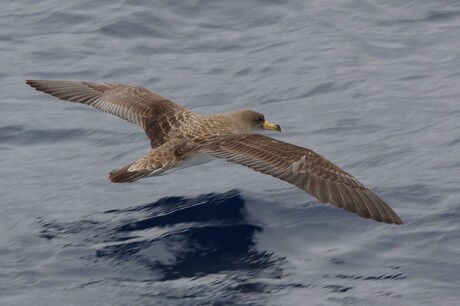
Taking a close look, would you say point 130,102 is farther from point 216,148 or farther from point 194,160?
point 216,148

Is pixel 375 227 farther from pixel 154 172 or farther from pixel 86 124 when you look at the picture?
pixel 86 124

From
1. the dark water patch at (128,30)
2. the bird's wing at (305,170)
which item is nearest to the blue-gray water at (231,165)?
the dark water patch at (128,30)

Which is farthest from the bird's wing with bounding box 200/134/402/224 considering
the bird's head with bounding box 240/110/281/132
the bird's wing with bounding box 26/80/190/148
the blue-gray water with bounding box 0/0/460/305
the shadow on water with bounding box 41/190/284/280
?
the bird's head with bounding box 240/110/281/132

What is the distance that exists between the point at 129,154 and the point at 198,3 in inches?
196

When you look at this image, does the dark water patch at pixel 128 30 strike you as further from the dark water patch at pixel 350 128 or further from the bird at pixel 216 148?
the dark water patch at pixel 350 128

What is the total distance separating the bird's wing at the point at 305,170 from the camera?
30.7 feet

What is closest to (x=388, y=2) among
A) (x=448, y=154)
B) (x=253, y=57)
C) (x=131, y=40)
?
(x=253, y=57)

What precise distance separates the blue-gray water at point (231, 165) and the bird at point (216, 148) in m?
0.52

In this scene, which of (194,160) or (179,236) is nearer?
(179,236)

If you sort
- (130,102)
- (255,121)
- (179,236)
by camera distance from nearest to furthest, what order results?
(179,236)
(255,121)
(130,102)

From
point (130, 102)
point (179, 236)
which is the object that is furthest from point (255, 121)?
point (179, 236)

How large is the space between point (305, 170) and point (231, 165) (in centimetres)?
264

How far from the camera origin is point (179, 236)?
33.9ft

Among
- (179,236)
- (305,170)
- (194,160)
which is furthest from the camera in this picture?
(194,160)
